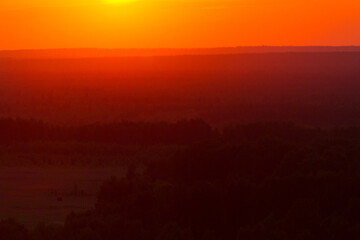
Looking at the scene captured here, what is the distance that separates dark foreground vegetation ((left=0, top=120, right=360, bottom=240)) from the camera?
1398 centimetres

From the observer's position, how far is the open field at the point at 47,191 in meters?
23.5

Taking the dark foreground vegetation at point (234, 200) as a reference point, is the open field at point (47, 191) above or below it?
above

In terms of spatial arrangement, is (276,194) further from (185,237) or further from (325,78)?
(325,78)

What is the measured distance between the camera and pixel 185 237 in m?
13.9

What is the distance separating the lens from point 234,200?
52.3 ft

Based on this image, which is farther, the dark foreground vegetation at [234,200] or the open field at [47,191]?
the open field at [47,191]

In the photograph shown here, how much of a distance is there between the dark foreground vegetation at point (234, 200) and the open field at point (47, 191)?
9.36 ft

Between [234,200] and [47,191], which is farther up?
[47,191]

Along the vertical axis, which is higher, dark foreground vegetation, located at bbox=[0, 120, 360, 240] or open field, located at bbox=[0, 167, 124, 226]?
open field, located at bbox=[0, 167, 124, 226]

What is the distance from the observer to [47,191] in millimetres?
27719

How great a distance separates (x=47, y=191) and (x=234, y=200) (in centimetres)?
1293

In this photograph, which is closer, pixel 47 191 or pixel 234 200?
pixel 234 200

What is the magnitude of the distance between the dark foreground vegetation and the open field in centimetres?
285

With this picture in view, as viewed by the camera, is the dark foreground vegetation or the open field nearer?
the dark foreground vegetation
